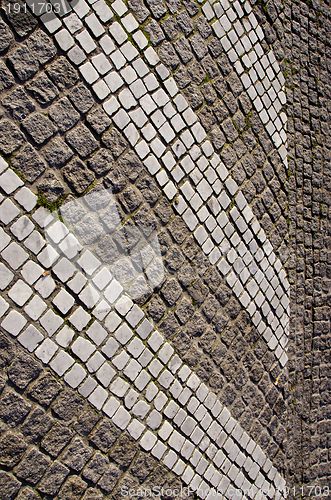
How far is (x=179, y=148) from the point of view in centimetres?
491

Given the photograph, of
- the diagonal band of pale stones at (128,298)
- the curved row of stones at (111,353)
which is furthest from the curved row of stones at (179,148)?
the curved row of stones at (111,353)

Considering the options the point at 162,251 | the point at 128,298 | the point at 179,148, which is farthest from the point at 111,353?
the point at 179,148

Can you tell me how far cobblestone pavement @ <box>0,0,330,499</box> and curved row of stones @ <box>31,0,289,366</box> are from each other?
0.6 inches

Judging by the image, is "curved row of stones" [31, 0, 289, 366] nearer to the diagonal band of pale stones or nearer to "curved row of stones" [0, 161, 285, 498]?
the diagonal band of pale stones

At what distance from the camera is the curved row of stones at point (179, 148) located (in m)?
4.34

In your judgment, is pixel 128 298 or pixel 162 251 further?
pixel 162 251

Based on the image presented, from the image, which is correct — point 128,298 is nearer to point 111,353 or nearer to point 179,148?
point 111,353

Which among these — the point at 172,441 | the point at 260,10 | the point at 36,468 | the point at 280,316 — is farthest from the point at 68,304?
the point at 260,10

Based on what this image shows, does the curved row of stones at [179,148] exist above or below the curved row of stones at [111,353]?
above

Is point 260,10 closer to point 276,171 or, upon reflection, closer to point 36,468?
point 276,171

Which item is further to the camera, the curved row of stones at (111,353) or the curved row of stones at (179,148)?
the curved row of stones at (179,148)

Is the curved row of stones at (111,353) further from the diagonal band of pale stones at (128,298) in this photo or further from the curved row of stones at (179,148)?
the curved row of stones at (179,148)

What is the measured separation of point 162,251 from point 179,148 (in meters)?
0.90

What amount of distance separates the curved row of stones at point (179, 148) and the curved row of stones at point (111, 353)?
96cm
